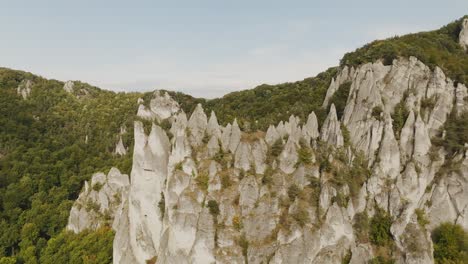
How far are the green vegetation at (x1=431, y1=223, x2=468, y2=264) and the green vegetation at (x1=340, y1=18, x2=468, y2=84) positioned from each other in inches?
828

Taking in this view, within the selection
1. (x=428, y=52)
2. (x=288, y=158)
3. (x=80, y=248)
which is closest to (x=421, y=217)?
(x=288, y=158)

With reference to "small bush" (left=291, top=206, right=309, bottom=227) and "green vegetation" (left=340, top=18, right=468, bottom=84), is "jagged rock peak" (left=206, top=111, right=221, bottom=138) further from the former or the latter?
"green vegetation" (left=340, top=18, right=468, bottom=84)

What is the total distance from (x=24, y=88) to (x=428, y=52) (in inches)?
4858

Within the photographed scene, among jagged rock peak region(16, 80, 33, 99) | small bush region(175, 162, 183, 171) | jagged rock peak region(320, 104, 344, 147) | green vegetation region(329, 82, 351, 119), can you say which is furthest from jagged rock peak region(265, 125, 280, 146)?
jagged rock peak region(16, 80, 33, 99)

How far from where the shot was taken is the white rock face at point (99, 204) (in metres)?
54.3

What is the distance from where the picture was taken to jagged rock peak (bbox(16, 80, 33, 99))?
367 ft

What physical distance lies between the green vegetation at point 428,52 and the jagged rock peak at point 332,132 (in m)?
12.2

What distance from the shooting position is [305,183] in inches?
1373

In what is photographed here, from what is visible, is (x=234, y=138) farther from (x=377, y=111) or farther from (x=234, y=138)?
(x=377, y=111)

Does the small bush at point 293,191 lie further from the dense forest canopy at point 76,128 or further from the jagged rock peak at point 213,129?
the jagged rock peak at point 213,129

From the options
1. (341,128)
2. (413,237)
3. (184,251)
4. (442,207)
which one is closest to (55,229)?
(184,251)

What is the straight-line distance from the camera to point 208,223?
32.3 metres

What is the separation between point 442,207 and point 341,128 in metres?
14.8

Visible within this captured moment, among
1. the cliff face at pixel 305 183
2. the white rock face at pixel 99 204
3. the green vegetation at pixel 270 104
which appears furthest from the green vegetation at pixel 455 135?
the white rock face at pixel 99 204
